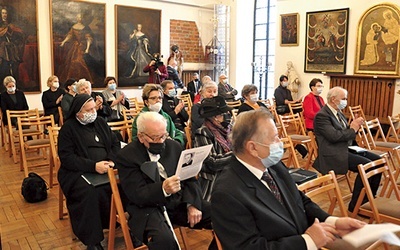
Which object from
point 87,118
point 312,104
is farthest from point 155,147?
point 312,104

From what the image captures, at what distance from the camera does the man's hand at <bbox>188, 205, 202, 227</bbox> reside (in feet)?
9.06

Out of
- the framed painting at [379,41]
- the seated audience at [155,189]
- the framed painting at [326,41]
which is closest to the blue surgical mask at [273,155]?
the seated audience at [155,189]

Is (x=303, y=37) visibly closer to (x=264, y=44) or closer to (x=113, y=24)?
(x=264, y=44)

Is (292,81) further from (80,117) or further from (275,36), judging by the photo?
(80,117)

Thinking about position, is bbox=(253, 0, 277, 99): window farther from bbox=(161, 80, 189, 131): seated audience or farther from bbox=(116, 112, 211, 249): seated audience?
bbox=(116, 112, 211, 249): seated audience

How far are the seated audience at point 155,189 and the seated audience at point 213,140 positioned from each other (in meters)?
0.41

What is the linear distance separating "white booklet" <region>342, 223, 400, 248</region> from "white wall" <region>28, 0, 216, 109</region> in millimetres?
8917

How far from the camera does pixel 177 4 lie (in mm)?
11547

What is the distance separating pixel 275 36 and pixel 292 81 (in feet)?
5.52

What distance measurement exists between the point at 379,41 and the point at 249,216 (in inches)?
336

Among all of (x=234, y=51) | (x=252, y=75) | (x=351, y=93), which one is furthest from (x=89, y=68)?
(x=351, y=93)

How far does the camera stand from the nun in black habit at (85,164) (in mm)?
3168

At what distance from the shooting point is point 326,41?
994 cm

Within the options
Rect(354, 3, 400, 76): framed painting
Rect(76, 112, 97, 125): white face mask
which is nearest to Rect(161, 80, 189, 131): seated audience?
Rect(76, 112, 97, 125): white face mask
